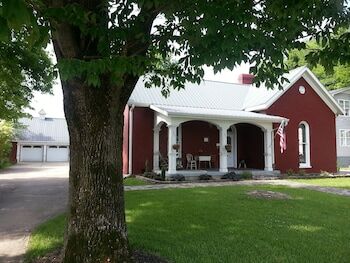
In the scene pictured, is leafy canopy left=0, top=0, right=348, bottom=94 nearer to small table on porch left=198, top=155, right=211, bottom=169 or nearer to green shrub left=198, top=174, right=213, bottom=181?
green shrub left=198, top=174, right=213, bottom=181

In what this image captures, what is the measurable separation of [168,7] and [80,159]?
7.56 ft

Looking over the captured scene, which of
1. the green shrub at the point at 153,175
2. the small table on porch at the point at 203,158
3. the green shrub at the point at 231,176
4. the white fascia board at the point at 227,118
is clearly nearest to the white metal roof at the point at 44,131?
the small table on porch at the point at 203,158

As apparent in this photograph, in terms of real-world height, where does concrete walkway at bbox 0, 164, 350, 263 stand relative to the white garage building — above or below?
below

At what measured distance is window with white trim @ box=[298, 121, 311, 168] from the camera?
2323 centimetres

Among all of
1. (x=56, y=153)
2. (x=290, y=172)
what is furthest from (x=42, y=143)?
(x=290, y=172)

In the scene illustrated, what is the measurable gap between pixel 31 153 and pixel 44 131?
428 centimetres

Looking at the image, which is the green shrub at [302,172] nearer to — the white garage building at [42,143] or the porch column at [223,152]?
the porch column at [223,152]

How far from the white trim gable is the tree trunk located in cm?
1780

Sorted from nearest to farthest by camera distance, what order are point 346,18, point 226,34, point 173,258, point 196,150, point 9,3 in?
point 9,3, point 226,34, point 346,18, point 173,258, point 196,150

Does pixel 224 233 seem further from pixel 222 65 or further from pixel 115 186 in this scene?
pixel 222 65

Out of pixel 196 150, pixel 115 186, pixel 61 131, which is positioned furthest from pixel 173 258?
pixel 61 131

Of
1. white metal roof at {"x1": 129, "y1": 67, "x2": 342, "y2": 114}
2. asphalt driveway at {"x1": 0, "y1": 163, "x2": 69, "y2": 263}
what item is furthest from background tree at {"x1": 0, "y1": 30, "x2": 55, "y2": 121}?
white metal roof at {"x1": 129, "y1": 67, "x2": 342, "y2": 114}

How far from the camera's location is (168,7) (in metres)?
4.64

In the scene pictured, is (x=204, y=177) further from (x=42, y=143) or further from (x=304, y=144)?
(x=42, y=143)
